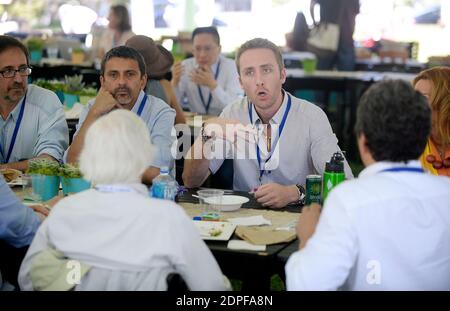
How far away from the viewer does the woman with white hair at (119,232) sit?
202 centimetres

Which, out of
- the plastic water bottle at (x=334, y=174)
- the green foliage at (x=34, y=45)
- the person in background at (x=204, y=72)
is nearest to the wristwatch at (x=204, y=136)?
the plastic water bottle at (x=334, y=174)

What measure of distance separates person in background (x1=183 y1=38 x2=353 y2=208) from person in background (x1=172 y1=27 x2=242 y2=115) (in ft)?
8.66

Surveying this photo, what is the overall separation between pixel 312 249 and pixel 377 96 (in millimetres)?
482

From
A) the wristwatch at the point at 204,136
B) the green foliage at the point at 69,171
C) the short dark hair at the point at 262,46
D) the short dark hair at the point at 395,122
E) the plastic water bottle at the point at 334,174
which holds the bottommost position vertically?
the green foliage at the point at 69,171

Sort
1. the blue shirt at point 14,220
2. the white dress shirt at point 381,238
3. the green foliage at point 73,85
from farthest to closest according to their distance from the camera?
the green foliage at point 73,85
the blue shirt at point 14,220
the white dress shirt at point 381,238

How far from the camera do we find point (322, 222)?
6.45ft

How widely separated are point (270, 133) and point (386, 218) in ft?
5.82

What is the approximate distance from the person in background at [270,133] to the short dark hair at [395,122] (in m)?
1.48

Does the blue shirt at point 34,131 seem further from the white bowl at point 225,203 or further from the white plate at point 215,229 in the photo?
the white plate at point 215,229

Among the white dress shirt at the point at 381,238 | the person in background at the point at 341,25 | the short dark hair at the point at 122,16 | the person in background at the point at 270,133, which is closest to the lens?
A: the white dress shirt at the point at 381,238

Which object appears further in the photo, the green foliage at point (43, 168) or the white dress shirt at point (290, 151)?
the white dress shirt at point (290, 151)

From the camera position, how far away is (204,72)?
20.6 feet

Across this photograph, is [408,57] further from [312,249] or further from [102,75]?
[312,249]

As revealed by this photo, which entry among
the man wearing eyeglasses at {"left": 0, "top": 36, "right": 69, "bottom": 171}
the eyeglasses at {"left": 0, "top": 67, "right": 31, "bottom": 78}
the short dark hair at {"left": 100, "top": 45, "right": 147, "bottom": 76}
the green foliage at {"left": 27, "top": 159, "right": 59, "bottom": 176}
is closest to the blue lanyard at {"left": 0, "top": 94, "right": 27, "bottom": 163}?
the man wearing eyeglasses at {"left": 0, "top": 36, "right": 69, "bottom": 171}
